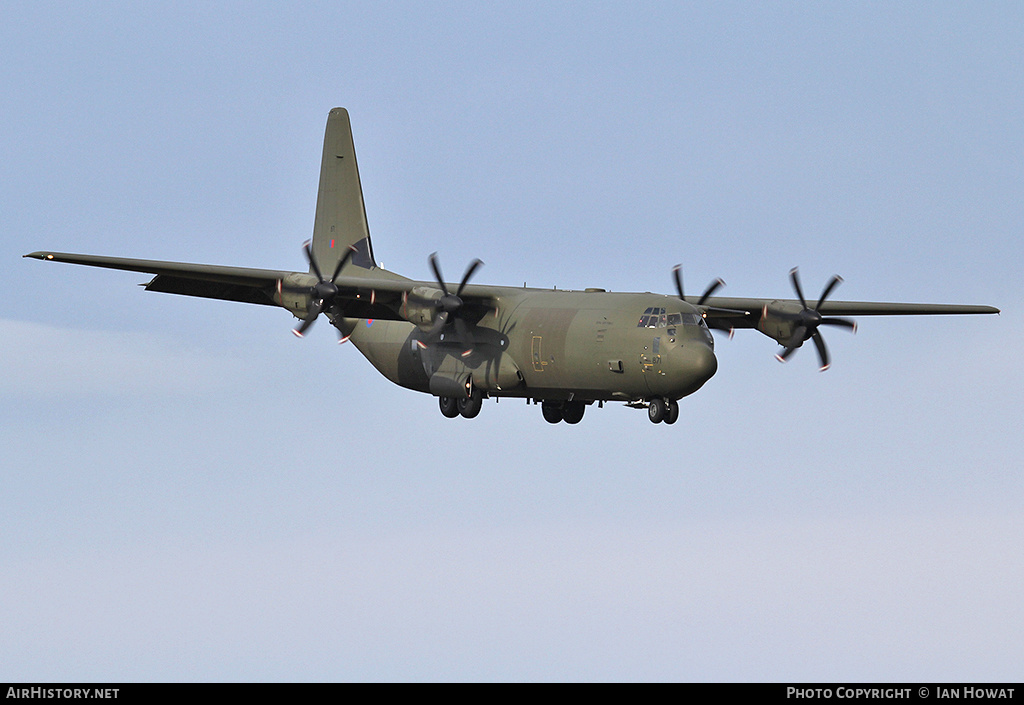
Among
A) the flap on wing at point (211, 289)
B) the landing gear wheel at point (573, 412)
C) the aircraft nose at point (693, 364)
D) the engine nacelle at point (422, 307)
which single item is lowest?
the aircraft nose at point (693, 364)

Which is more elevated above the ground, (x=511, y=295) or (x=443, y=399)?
(x=511, y=295)

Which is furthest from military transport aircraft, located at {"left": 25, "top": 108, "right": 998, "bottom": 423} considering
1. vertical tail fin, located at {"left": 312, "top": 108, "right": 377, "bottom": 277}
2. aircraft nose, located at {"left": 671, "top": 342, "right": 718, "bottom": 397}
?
vertical tail fin, located at {"left": 312, "top": 108, "right": 377, "bottom": 277}

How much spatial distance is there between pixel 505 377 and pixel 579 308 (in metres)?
2.60

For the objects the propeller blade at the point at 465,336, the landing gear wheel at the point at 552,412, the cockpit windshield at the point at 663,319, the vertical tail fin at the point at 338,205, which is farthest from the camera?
the vertical tail fin at the point at 338,205

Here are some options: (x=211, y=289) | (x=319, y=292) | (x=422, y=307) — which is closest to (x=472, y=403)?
(x=422, y=307)

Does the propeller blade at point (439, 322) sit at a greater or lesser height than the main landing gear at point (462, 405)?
greater

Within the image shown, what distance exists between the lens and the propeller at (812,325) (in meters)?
35.0

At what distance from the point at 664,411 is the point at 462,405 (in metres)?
6.03

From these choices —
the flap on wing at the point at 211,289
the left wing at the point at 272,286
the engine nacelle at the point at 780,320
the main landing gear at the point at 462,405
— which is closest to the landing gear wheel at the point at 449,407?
the main landing gear at the point at 462,405

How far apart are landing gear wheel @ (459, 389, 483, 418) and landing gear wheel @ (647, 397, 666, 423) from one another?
5068 millimetres

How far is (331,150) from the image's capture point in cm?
4478

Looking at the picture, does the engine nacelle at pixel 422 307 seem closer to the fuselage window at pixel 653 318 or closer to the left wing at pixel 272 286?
the left wing at pixel 272 286
